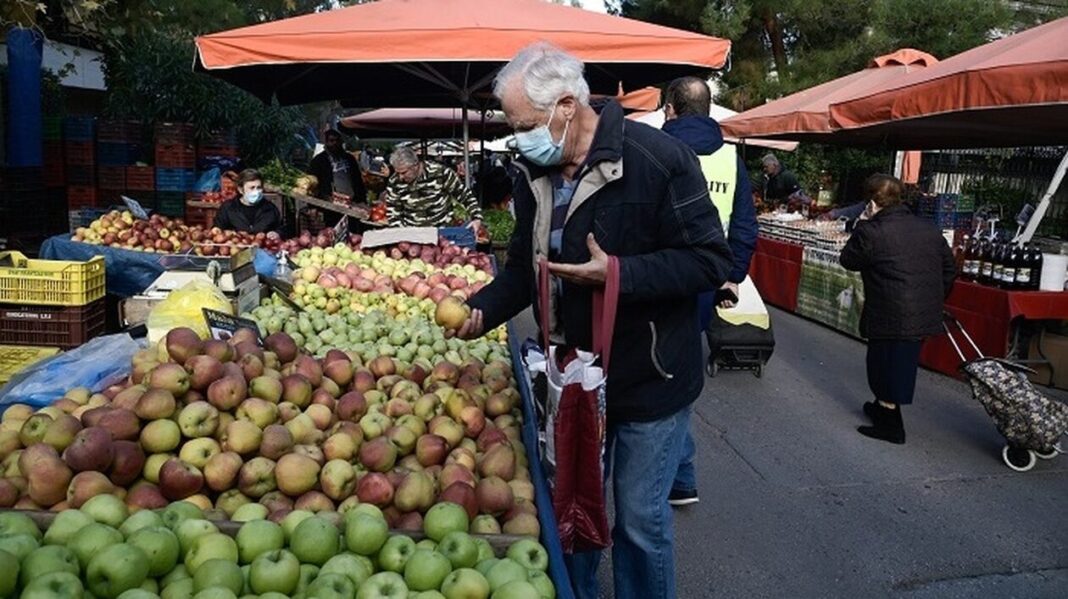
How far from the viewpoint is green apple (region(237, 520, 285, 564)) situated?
202cm

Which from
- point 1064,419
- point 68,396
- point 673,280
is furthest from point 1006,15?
point 68,396

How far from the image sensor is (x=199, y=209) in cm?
919

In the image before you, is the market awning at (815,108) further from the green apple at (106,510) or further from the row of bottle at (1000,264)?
the green apple at (106,510)

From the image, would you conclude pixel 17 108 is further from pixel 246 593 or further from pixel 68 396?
pixel 246 593

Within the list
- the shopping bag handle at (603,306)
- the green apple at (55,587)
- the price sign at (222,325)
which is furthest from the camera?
the price sign at (222,325)

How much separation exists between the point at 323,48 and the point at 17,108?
169 inches

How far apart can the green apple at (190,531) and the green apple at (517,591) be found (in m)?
0.75

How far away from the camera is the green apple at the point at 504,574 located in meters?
1.92

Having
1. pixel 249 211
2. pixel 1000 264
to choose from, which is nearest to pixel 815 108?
pixel 1000 264

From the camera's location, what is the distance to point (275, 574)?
190 centimetres

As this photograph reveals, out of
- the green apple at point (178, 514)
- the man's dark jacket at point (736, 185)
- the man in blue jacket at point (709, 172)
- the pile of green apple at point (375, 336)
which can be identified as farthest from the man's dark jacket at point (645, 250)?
the man's dark jacket at point (736, 185)

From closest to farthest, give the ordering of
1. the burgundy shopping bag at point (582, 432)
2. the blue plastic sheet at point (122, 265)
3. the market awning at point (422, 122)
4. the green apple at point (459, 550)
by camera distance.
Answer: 1. the green apple at point (459, 550)
2. the burgundy shopping bag at point (582, 432)
3. the blue plastic sheet at point (122, 265)
4. the market awning at point (422, 122)

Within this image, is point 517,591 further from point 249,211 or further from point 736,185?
point 249,211

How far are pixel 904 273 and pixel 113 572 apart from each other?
486 cm
